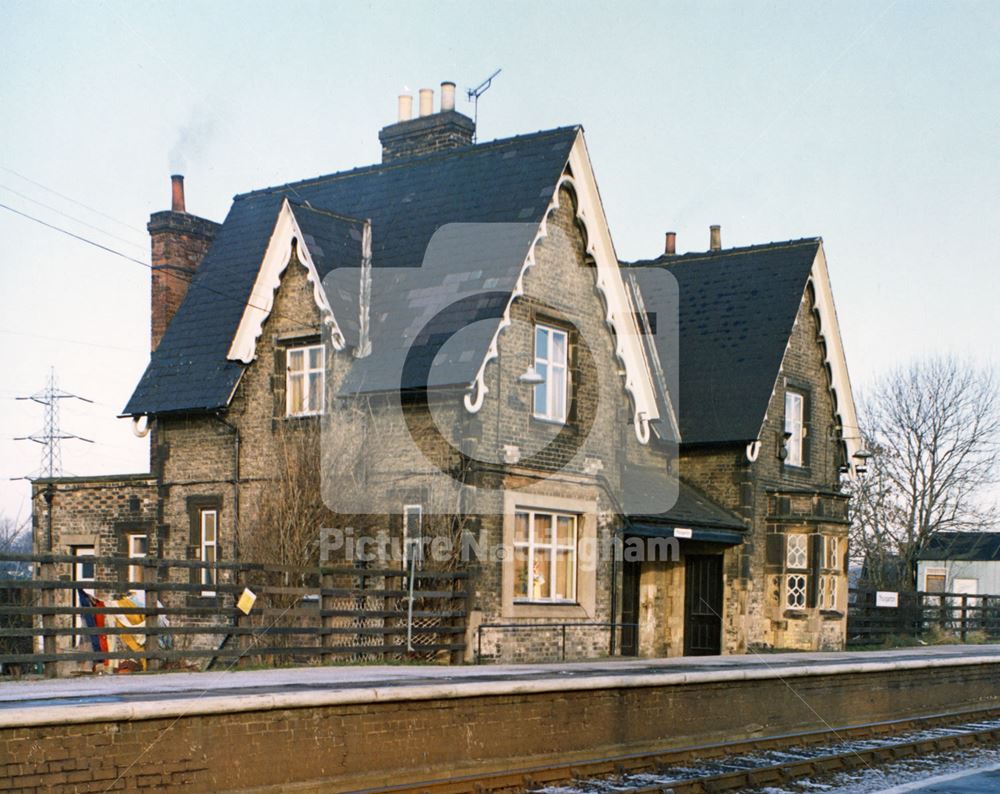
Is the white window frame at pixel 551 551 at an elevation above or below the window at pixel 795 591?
above

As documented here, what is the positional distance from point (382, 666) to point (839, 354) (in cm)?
1529

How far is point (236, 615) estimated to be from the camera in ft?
54.1

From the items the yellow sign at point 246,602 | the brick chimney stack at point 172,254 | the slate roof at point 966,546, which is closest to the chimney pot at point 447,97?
the brick chimney stack at point 172,254

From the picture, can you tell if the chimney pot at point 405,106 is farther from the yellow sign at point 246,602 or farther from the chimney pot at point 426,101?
the yellow sign at point 246,602

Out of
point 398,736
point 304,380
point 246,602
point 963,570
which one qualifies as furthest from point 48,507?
point 963,570

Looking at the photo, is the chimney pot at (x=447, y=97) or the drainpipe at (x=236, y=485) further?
the chimney pot at (x=447, y=97)

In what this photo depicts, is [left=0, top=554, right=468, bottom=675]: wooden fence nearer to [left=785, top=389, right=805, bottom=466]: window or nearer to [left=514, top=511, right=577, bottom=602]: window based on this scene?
[left=514, top=511, right=577, bottom=602]: window

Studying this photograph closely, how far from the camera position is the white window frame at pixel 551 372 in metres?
21.4

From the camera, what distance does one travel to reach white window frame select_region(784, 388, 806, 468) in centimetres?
2811

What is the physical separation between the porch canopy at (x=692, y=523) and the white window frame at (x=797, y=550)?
4.58 ft

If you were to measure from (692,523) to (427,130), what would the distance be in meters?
10.0

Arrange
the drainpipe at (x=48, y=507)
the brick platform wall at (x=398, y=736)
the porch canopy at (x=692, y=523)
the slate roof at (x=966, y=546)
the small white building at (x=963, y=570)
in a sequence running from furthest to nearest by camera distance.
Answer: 1. the small white building at (x=963, y=570)
2. the slate roof at (x=966, y=546)
3. the drainpipe at (x=48, y=507)
4. the porch canopy at (x=692, y=523)
5. the brick platform wall at (x=398, y=736)

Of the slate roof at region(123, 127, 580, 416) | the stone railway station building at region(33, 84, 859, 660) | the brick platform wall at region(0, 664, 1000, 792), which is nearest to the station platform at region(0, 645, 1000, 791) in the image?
the brick platform wall at region(0, 664, 1000, 792)

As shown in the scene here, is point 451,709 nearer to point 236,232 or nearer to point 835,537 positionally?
point 236,232
